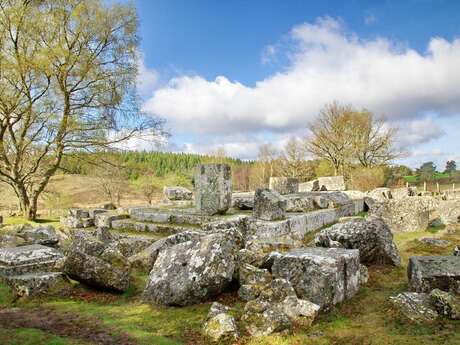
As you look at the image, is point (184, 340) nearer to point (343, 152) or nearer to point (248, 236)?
point (248, 236)

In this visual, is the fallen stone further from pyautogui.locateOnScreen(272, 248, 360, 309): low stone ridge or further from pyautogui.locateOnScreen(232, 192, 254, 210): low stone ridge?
pyautogui.locateOnScreen(232, 192, 254, 210): low stone ridge

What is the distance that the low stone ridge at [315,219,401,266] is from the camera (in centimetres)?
832

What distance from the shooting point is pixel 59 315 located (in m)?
6.23

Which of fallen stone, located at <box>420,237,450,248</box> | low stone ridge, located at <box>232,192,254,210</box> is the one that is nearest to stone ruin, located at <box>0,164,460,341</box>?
low stone ridge, located at <box>232,192,254,210</box>

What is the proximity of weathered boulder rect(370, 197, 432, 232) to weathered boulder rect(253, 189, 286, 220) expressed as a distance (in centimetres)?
488

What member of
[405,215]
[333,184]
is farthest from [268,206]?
[333,184]

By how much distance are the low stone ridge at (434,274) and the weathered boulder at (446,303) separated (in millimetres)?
423

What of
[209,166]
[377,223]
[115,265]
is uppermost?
[209,166]

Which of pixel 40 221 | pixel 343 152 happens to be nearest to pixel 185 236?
pixel 40 221

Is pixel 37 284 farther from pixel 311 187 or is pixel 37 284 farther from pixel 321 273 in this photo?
pixel 311 187

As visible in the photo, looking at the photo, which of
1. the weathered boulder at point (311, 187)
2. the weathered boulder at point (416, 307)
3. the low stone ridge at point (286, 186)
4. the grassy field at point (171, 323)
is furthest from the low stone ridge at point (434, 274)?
the weathered boulder at point (311, 187)

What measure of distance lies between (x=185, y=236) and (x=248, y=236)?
1.89 metres

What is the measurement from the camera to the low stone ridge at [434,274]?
5.80m

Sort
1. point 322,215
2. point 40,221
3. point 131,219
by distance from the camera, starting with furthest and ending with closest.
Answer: point 40,221 < point 322,215 < point 131,219
